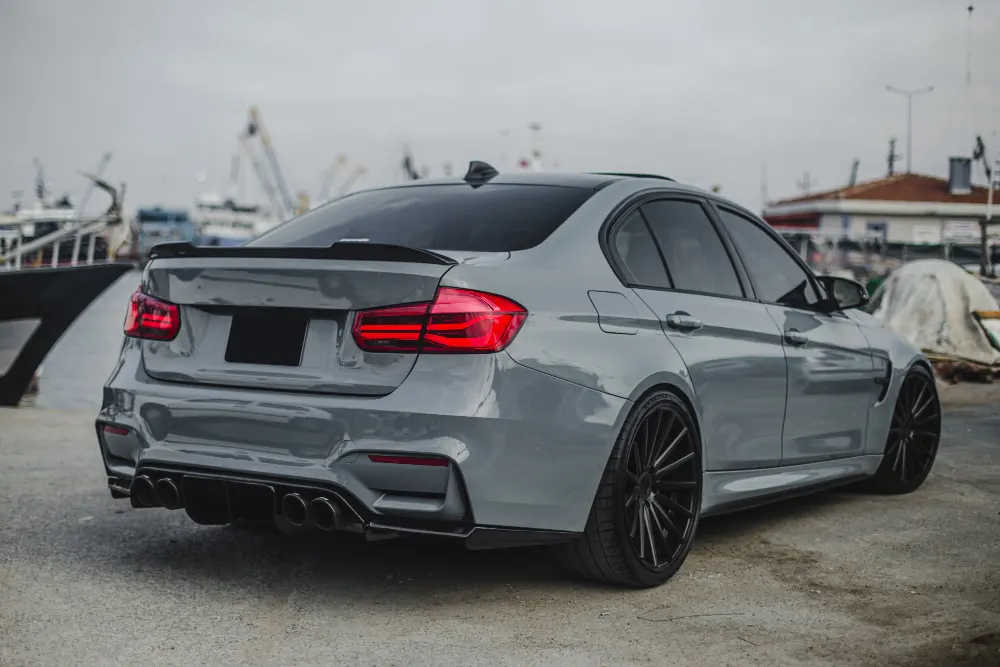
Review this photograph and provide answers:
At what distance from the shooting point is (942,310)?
15664mm

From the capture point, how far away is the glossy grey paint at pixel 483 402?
3814 millimetres

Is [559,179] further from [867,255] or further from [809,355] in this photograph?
[867,255]

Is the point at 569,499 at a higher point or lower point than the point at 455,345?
lower

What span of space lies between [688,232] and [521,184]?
0.72 meters

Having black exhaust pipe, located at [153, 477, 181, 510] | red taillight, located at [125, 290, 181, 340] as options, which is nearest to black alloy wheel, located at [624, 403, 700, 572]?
black exhaust pipe, located at [153, 477, 181, 510]

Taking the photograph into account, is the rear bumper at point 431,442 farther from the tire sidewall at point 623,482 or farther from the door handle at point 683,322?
the door handle at point 683,322

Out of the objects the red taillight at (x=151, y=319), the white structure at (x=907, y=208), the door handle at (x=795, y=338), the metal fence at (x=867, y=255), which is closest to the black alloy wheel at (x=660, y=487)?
the door handle at (x=795, y=338)

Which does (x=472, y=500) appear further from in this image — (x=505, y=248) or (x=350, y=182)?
(x=350, y=182)

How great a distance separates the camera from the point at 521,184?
4988 millimetres

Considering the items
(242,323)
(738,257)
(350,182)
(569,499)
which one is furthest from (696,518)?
(350,182)

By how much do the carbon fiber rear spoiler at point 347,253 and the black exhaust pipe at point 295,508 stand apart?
2.51 feet

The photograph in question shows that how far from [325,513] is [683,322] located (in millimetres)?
1576

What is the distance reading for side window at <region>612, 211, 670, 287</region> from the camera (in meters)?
4.62

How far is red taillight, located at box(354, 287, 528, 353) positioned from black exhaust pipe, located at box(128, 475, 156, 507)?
917 millimetres
